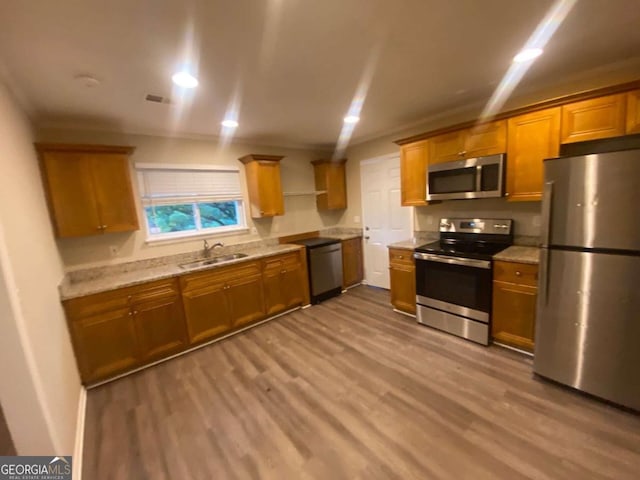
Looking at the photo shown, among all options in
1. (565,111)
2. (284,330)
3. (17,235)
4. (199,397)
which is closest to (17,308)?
(17,235)

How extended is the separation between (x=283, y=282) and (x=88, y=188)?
235cm

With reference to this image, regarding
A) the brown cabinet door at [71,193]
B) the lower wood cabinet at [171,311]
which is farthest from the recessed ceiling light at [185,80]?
the lower wood cabinet at [171,311]

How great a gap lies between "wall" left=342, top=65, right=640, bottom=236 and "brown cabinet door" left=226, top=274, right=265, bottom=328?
2.21 meters

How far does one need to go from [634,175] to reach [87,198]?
4.32 meters

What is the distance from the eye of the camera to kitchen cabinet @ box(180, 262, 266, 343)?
300cm

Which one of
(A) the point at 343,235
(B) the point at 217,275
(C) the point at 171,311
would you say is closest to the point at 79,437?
(C) the point at 171,311

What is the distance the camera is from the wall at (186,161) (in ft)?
9.23

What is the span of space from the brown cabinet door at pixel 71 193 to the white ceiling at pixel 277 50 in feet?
1.41

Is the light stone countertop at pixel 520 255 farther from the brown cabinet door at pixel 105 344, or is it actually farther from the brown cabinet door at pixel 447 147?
the brown cabinet door at pixel 105 344

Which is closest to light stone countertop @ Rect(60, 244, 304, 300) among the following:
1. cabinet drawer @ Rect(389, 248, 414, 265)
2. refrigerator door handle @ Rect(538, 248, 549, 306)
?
cabinet drawer @ Rect(389, 248, 414, 265)

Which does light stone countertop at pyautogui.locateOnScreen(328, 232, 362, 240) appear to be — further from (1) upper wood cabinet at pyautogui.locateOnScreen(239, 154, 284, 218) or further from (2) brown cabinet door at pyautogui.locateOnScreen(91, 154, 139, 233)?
(2) brown cabinet door at pyautogui.locateOnScreen(91, 154, 139, 233)

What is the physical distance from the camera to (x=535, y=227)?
2.80m

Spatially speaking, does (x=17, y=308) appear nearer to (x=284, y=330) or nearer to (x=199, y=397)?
(x=199, y=397)

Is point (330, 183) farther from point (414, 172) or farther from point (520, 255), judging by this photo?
point (520, 255)
